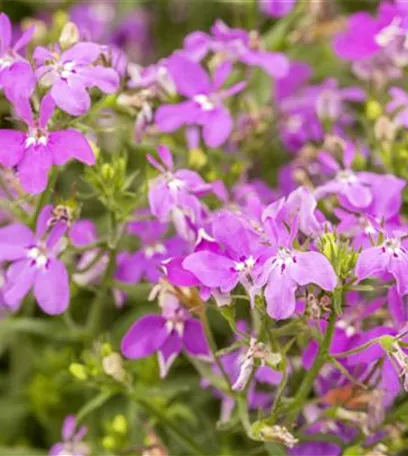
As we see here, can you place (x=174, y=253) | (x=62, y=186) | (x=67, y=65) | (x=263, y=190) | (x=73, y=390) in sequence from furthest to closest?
(x=62, y=186) → (x=73, y=390) → (x=263, y=190) → (x=174, y=253) → (x=67, y=65)

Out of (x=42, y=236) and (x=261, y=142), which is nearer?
(x=42, y=236)

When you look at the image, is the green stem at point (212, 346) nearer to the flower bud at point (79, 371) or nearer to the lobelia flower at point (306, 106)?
the flower bud at point (79, 371)

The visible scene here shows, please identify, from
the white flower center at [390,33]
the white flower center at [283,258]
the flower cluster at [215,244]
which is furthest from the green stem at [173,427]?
the white flower center at [390,33]

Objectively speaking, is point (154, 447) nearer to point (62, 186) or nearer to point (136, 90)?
point (136, 90)

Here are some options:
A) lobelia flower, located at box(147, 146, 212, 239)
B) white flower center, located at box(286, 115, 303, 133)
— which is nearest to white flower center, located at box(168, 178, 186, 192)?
lobelia flower, located at box(147, 146, 212, 239)

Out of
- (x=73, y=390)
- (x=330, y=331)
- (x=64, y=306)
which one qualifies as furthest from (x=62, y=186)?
(x=330, y=331)

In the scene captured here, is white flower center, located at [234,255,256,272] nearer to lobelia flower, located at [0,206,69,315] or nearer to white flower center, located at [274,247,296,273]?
white flower center, located at [274,247,296,273]
